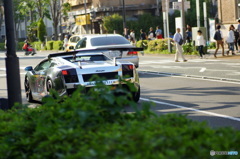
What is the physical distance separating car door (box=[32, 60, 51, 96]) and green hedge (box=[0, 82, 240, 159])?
8492 millimetres

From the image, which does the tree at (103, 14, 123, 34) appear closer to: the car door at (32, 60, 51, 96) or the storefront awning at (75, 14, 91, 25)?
the storefront awning at (75, 14, 91, 25)

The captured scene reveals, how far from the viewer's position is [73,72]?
42.2 feet

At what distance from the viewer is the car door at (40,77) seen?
14.2m

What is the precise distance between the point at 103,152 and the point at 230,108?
8994mm

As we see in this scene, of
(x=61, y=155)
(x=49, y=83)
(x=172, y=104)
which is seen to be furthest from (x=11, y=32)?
(x=61, y=155)

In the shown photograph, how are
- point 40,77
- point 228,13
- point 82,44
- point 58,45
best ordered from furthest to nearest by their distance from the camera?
point 58,45
point 228,13
point 82,44
point 40,77

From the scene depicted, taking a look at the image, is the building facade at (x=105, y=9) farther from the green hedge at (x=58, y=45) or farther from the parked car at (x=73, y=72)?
the parked car at (x=73, y=72)

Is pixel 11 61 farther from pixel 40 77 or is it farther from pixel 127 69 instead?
pixel 40 77

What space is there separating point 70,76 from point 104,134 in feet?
28.7

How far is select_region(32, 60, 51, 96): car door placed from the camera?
14.2 metres

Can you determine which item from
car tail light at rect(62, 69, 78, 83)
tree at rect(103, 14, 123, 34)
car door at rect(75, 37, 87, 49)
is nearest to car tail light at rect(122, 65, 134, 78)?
car tail light at rect(62, 69, 78, 83)

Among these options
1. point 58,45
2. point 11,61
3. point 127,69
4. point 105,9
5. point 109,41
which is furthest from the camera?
point 105,9

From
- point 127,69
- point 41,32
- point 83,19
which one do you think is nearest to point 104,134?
point 127,69

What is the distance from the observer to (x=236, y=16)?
151 feet
